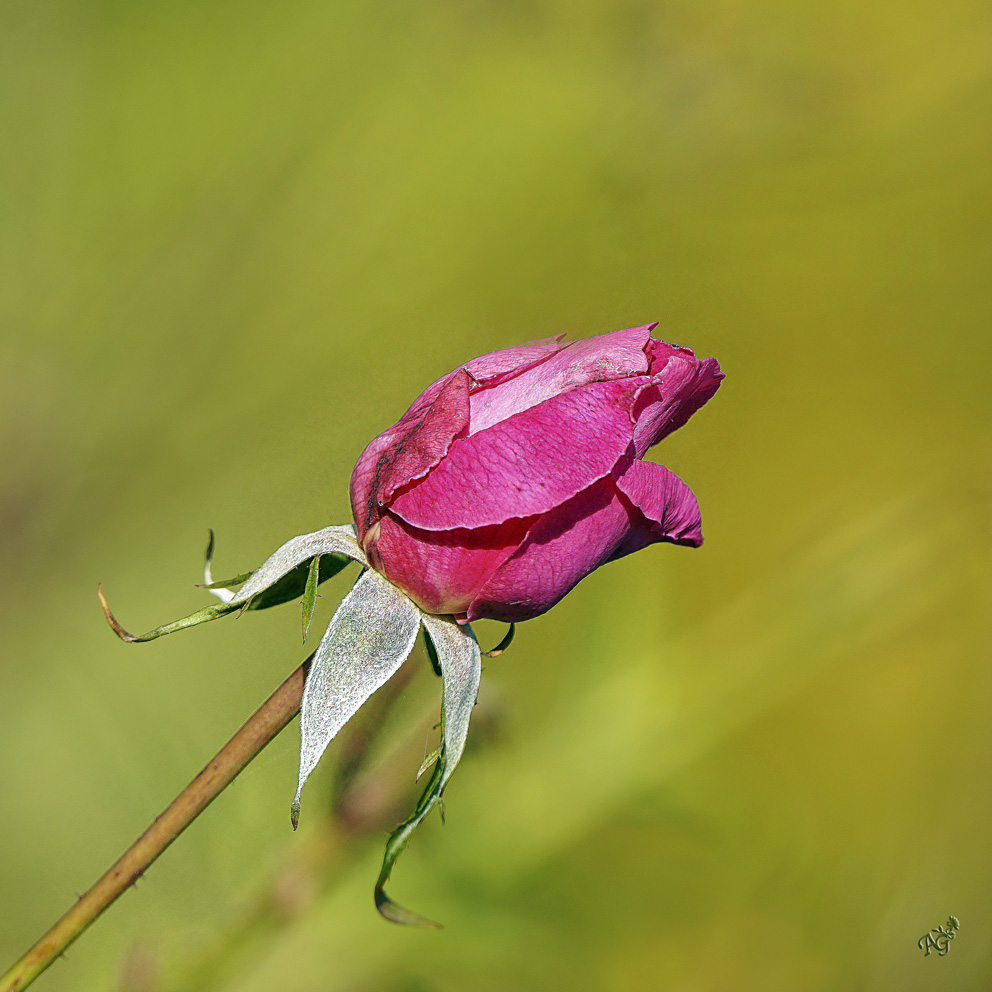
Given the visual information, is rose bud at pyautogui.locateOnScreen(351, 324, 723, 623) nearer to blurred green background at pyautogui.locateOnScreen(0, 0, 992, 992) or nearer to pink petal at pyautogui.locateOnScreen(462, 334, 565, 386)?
pink petal at pyautogui.locateOnScreen(462, 334, 565, 386)

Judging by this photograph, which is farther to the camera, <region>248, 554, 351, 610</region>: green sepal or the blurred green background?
the blurred green background

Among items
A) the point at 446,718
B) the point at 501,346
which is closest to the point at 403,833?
the point at 446,718

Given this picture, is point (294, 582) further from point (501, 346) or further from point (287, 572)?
point (501, 346)

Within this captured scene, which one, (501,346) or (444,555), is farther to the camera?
(501,346)

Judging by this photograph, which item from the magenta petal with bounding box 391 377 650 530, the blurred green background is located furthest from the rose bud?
the blurred green background

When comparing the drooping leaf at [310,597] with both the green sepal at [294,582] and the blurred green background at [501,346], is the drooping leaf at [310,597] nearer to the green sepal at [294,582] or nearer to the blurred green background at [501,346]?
the green sepal at [294,582]

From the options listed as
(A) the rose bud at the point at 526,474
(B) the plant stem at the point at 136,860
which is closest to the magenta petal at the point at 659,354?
(A) the rose bud at the point at 526,474

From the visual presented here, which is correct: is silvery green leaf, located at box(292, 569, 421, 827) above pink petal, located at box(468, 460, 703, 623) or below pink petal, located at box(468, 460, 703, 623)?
below
